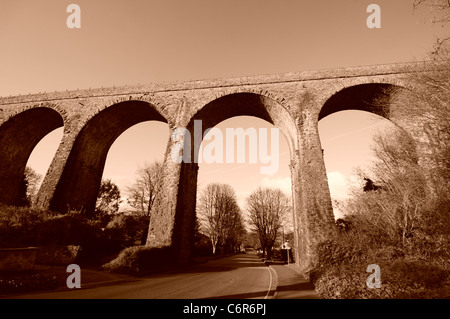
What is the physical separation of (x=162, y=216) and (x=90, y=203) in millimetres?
7718

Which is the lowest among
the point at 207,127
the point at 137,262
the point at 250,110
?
the point at 137,262

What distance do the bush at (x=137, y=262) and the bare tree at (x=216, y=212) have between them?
23869 mm

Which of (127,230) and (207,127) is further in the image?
(207,127)

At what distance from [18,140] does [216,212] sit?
24.5 m

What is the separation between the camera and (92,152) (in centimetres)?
1772

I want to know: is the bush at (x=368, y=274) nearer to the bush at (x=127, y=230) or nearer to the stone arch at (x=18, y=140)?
the bush at (x=127, y=230)

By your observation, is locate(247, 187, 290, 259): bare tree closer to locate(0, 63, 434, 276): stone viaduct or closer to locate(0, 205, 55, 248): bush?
locate(0, 63, 434, 276): stone viaduct

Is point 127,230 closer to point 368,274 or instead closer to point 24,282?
point 24,282

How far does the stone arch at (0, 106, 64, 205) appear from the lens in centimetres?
1830

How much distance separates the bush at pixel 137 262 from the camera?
34.2ft

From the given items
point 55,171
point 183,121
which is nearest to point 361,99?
point 183,121

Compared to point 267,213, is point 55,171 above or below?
above
